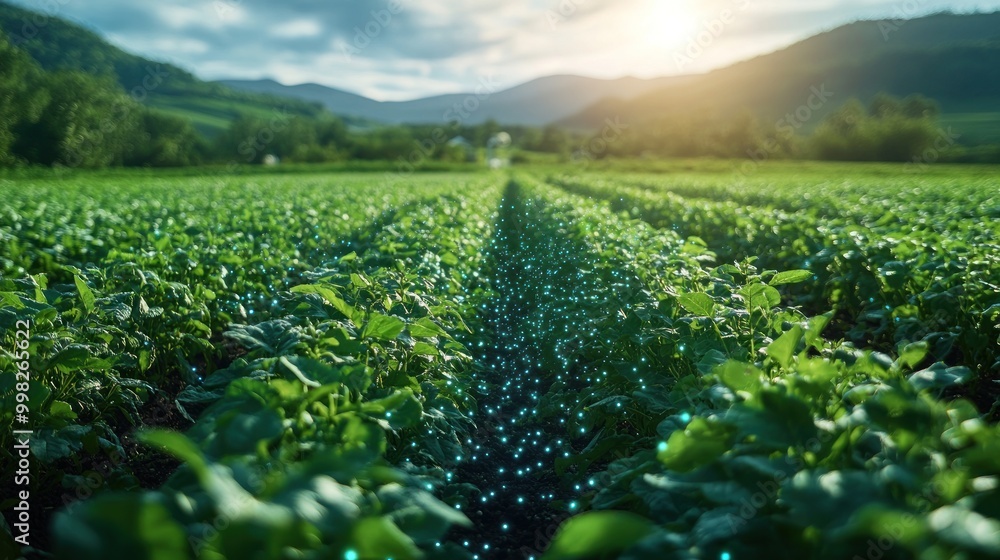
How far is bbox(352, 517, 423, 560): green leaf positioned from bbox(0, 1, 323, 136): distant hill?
76.3 metres

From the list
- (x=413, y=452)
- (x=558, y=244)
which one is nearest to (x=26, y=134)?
(x=558, y=244)

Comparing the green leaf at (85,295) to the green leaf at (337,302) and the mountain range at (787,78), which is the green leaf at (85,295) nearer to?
the green leaf at (337,302)

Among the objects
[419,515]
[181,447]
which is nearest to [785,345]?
[419,515]

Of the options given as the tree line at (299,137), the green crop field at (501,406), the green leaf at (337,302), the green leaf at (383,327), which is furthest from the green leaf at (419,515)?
the tree line at (299,137)

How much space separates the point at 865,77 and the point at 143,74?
463 ft

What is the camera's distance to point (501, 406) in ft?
16.4

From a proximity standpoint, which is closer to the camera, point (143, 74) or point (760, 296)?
point (760, 296)

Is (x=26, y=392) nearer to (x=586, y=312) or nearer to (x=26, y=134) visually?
(x=586, y=312)

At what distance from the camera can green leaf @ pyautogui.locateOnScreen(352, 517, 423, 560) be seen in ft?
4.03

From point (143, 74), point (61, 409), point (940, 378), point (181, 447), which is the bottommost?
point (61, 409)

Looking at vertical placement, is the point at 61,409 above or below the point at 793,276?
below

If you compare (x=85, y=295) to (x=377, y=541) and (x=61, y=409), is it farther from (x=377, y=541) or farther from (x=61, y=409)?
(x=377, y=541)

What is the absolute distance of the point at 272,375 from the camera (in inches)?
97.7

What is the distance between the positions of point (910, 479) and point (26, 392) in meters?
3.26
